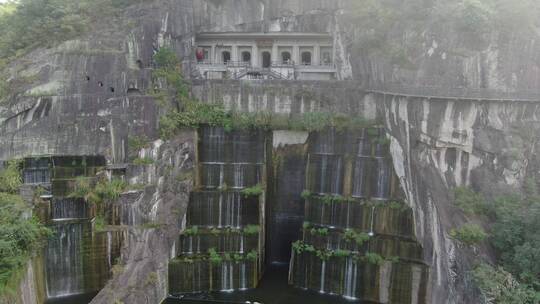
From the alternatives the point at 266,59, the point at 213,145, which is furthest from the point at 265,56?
the point at 213,145

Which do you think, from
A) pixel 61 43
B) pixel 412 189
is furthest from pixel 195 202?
pixel 61 43

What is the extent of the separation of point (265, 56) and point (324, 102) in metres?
10.1

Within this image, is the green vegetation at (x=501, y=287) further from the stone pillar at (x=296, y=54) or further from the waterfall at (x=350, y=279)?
the stone pillar at (x=296, y=54)

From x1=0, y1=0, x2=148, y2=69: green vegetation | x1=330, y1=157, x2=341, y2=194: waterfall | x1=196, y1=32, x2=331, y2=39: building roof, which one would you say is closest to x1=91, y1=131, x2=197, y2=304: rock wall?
x1=330, y1=157, x2=341, y2=194: waterfall

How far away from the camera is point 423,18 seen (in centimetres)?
2080

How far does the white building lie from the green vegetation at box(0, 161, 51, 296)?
13457 millimetres

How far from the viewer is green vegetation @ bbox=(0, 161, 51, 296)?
51.8 ft

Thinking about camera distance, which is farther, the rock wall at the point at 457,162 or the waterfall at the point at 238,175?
the waterfall at the point at 238,175

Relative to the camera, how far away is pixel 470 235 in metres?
16.1

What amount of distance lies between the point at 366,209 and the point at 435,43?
8.12 metres

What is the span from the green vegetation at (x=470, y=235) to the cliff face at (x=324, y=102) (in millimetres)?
440

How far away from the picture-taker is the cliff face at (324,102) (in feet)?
56.9

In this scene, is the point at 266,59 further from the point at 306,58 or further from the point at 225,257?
the point at 225,257

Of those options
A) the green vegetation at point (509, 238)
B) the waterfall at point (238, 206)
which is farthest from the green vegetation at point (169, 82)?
the green vegetation at point (509, 238)
